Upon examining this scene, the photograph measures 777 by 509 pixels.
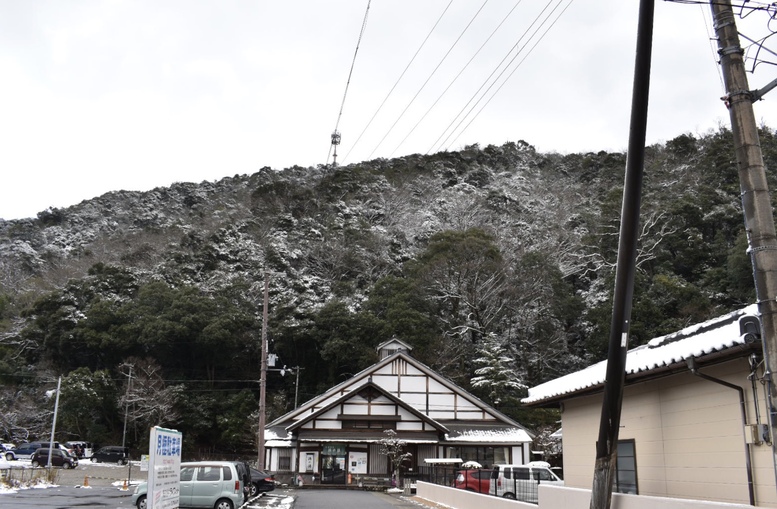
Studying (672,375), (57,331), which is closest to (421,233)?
(57,331)

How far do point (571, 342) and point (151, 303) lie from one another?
3513 centimetres

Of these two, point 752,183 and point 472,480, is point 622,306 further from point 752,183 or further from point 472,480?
point 472,480

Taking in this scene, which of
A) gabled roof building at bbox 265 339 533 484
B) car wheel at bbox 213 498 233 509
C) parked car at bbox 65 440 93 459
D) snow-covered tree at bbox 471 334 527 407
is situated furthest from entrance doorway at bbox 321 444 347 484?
parked car at bbox 65 440 93 459

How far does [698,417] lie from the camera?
27.6 feet

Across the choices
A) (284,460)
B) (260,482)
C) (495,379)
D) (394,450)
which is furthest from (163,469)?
(495,379)

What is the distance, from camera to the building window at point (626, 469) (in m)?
9.74

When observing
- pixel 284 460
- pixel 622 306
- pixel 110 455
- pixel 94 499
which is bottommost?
pixel 110 455

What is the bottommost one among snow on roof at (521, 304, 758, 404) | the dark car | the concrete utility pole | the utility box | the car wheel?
the dark car

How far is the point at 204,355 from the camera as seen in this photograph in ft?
168

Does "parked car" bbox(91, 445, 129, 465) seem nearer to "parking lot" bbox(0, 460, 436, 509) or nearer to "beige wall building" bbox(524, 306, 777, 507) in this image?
"parking lot" bbox(0, 460, 436, 509)

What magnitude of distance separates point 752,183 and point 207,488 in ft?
46.6

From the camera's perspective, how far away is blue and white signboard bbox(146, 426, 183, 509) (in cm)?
820

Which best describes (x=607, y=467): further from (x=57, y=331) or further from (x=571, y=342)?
(x=57, y=331)

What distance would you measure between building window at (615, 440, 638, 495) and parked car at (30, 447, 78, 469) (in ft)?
116
